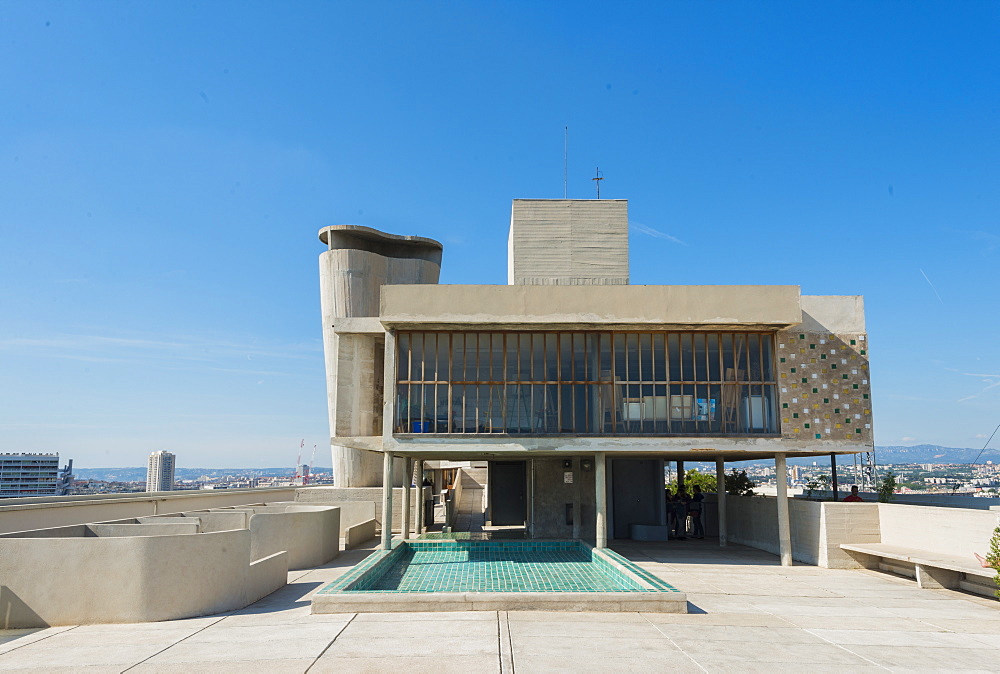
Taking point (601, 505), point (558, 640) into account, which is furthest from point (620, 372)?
point (558, 640)

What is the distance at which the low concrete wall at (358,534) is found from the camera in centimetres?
2214

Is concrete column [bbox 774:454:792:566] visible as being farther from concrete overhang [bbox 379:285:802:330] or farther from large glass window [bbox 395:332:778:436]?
concrete overhang [bbox 379:285:802:330]

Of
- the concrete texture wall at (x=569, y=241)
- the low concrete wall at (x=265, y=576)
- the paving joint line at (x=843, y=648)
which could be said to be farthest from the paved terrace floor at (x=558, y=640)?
the concrete texture wall at (x=569, y=241)

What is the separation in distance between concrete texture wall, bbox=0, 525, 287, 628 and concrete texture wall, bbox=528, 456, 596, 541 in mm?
12169

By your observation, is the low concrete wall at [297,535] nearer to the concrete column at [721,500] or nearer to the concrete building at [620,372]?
the concrete building at [620,372]

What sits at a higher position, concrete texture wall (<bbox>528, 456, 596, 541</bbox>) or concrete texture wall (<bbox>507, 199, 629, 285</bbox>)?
concrete texture wall (<bbox>507, 199, 629, 285</bbox>)

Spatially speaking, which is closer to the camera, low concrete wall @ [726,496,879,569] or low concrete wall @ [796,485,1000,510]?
low concrete wall @ [726,496,879,569]

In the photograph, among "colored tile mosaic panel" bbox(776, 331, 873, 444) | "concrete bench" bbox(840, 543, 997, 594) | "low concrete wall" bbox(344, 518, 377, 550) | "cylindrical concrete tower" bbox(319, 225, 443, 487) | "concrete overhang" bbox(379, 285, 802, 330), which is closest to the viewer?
"concrete bench" bbox(840, 543, 997, 594)

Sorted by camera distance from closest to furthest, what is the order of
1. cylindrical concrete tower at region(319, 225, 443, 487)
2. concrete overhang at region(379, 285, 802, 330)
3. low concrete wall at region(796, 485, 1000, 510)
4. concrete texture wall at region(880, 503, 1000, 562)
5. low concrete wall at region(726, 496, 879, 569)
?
concrete texture wall at region(880, 503, 1000, 562), low concrete wall at region(726, 496, 879, 569), concrete overhang at region(379, 285, 802, 330), low concrete wall at region(796, 485, 1000, 510), cylindrical concrete tower at region(319, 225, 443, 487)

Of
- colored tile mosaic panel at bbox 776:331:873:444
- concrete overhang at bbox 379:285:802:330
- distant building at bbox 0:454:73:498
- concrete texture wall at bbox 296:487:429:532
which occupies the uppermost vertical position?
concrete overhang at bbox 379:285:802:330

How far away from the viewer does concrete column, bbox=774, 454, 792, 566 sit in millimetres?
17891

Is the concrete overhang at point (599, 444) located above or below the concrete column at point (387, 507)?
above

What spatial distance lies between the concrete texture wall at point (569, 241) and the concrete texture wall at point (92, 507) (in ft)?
46.3

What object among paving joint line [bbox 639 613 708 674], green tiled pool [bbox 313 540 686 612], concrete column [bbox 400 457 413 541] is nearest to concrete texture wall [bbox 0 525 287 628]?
green tiled pool [bbox 313 540 686 612]
